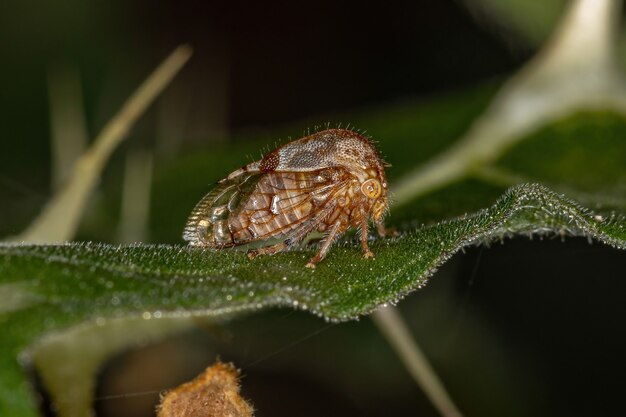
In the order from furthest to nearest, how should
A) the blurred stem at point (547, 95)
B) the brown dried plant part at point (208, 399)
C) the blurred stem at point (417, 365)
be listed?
the blurred stem at point (547, 95) → the blurred stem at point (417, 365) → the brown dried plant part at point (208, 399)

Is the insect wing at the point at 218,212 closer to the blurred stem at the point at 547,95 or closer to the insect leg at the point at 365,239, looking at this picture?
the insect leg at the point at 365,239

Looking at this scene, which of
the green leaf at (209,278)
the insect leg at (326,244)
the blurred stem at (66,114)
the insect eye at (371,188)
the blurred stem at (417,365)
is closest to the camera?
the green leaf at (209,278)

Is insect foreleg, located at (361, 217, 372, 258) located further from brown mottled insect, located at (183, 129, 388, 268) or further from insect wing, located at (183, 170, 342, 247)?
insect wing, located at (183, 170, 342, 247)

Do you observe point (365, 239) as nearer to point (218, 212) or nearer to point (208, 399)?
point (218, 212)

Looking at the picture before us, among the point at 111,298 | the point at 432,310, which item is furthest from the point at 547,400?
the point at 111,298

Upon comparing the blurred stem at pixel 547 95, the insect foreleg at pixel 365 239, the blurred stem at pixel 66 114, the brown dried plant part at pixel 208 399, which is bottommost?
the brown dried plant part at pixel 208 399

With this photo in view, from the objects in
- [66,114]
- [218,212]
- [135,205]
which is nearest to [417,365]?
[218,212]

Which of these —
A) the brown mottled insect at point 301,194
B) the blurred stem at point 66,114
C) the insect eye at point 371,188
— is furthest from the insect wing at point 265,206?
the blurred stem at point 66,114

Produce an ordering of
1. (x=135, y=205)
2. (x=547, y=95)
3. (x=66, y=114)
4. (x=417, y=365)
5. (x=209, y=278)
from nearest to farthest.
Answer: (x=209, y=278), (x=417, y=365), (x=135, y=205), (x=547, y=95), (x=66, y=114)
